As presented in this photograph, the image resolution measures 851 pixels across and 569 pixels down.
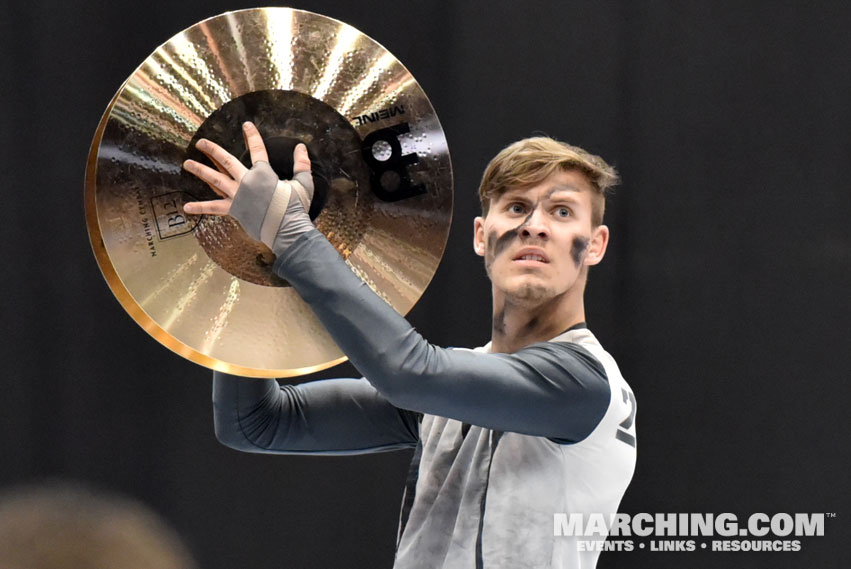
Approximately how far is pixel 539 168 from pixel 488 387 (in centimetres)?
43

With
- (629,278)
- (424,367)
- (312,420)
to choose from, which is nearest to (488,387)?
(424,367)

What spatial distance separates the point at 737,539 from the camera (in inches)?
102

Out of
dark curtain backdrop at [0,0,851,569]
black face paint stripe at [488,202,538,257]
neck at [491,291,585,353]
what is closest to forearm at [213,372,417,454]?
neck at [491,291,585,353]

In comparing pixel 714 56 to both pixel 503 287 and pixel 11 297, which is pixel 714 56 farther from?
pixel 11 297

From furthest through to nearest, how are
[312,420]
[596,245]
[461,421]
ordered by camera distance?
[312,420] < [596,245] < [461,421]

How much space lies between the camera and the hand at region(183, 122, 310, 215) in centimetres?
122

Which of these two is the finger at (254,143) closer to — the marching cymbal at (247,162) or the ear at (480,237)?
the marching cymbal at (247,162)

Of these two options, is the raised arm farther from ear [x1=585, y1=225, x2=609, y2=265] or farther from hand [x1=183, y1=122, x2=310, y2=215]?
ear [x1=585, y1=225, x2=609, y2=265]

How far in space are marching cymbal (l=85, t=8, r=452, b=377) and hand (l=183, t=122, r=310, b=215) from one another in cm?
2

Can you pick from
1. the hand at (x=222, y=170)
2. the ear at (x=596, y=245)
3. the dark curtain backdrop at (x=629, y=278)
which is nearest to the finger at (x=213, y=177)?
the hand at (x=222, y=170)

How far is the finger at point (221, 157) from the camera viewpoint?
4.01 feet

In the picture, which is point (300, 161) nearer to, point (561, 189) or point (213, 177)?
point (213, 177)

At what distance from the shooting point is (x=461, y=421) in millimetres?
1399

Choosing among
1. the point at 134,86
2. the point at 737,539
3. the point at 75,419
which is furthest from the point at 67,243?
the point at 737,539
